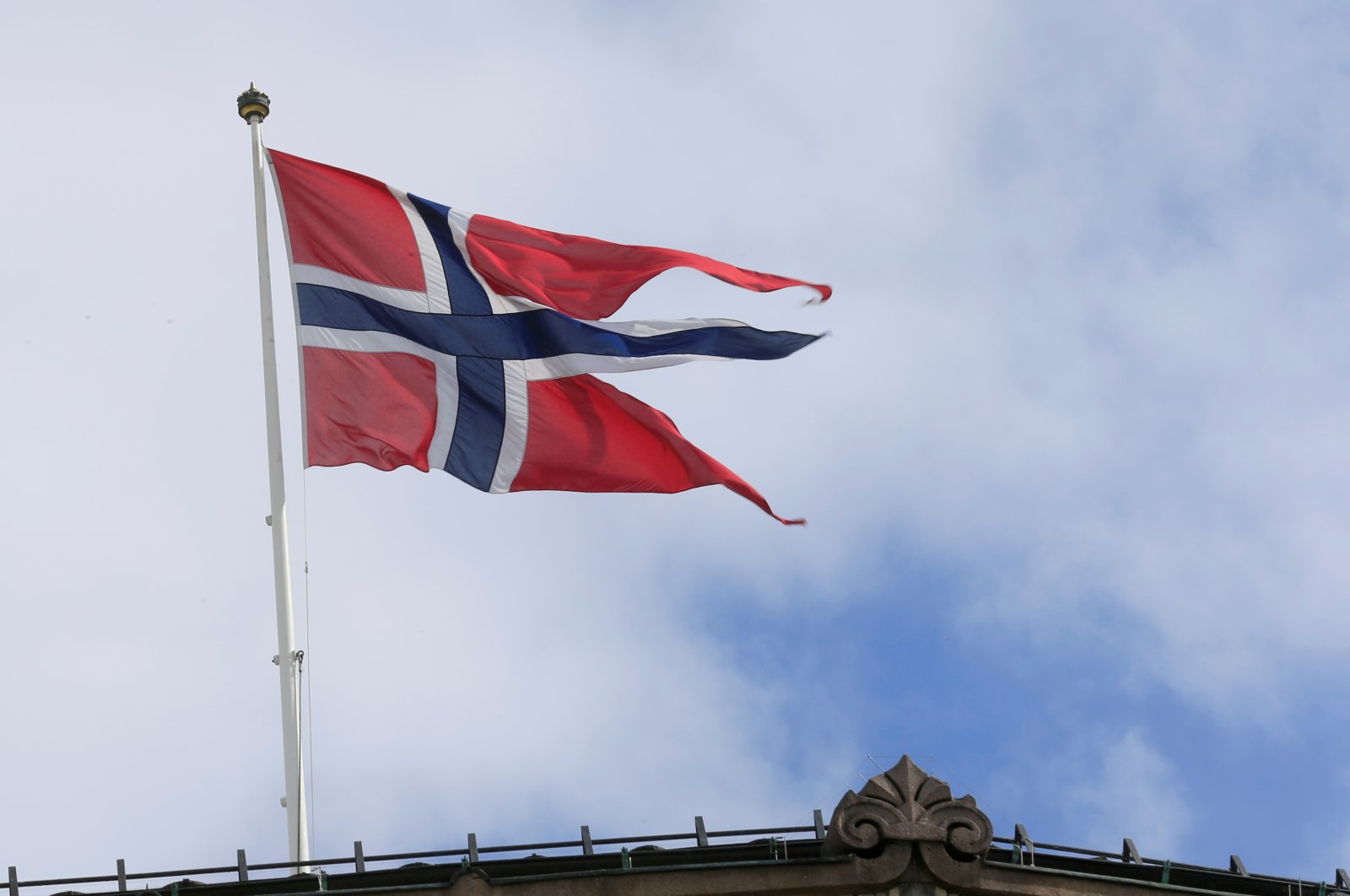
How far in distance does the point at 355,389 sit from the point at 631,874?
7.42 metres

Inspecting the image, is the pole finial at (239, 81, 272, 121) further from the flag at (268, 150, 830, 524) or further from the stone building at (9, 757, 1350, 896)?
the stone building at (9, 757, 1350, 896)

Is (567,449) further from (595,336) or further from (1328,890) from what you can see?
(1328,890)

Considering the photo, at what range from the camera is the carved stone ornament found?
2538cm

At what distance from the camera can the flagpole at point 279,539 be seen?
26656mm

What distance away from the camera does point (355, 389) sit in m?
29.7

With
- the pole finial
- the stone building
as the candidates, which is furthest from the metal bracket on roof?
the pole finial

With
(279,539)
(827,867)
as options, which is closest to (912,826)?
→ (827,867)

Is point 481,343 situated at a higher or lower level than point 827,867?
higher

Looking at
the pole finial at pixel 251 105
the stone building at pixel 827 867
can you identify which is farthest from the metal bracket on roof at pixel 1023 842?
the pole finial at pixel 251 105

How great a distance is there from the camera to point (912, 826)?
2541 cm

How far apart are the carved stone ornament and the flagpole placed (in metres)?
5.39

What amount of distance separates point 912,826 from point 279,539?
25.4 ft

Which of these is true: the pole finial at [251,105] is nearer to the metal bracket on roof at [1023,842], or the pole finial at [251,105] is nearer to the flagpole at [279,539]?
the flagpole at [279,539]

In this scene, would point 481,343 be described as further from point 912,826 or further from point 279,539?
point 912,826
